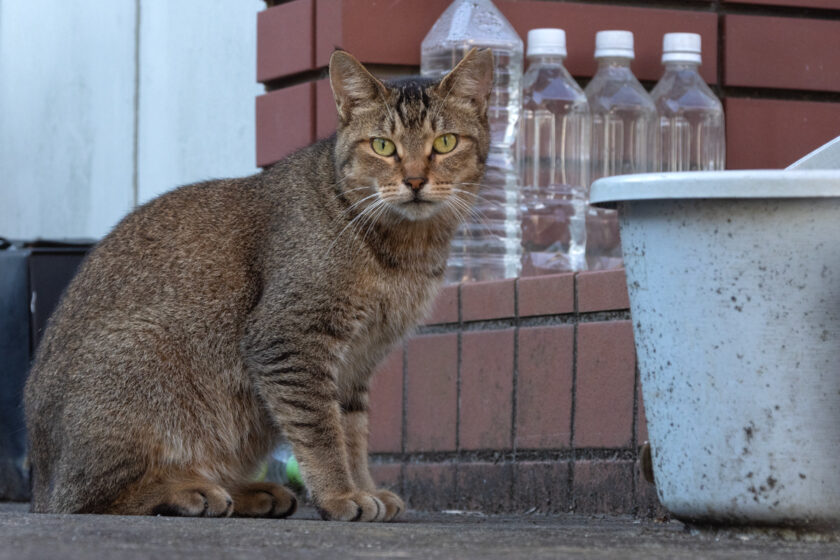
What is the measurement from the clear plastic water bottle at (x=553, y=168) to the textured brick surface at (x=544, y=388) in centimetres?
73

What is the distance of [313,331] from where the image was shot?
3254mm

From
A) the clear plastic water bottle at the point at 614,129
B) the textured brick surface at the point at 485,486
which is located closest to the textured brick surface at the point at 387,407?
the textured brick surface at the point at 485,486

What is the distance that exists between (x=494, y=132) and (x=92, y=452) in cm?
192

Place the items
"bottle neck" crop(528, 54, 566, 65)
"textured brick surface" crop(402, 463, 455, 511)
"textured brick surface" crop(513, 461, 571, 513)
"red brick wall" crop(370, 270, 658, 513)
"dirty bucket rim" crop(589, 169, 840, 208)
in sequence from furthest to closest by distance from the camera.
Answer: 1. "bottle neck" crop(528, 54, 566, 65)
2. "textured brick surface" crop(402, 463, 455, 511)
3. "textured brick surface" crop(513, 461, 571, 513)
4. "red brick wall" crop(370, 270, 658, 513)
5. "dirty bucket rim" crop(589, 169, 840, 208)

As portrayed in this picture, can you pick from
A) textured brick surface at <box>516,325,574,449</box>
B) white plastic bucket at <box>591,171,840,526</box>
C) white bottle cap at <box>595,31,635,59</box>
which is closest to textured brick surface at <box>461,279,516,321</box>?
textured brick surface at <box>516,325,574,449</box>

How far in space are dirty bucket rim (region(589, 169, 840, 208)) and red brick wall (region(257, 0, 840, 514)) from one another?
3.46 ft

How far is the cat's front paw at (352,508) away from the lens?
3.11 metres

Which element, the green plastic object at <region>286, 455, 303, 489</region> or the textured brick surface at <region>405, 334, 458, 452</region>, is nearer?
the textured brick surface at <region>405, 334, 458, 452</region>

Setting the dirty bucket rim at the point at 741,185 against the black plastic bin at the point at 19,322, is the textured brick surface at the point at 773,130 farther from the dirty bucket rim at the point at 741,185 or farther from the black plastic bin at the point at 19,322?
the dirty bucket rim at the point at 741,185

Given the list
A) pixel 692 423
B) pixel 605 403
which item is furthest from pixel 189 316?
pixel 692 423

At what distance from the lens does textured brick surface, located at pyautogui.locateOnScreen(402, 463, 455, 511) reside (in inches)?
157

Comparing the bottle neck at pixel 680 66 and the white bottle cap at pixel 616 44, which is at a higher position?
the white bottle cap at pixel 616 44

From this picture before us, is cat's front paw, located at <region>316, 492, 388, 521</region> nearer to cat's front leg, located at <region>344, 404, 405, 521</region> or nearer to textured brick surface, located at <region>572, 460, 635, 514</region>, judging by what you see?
cat's front leg, located at <region>344, 404, 405, 521</region>

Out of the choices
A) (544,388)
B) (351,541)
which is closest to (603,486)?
(544,388)
